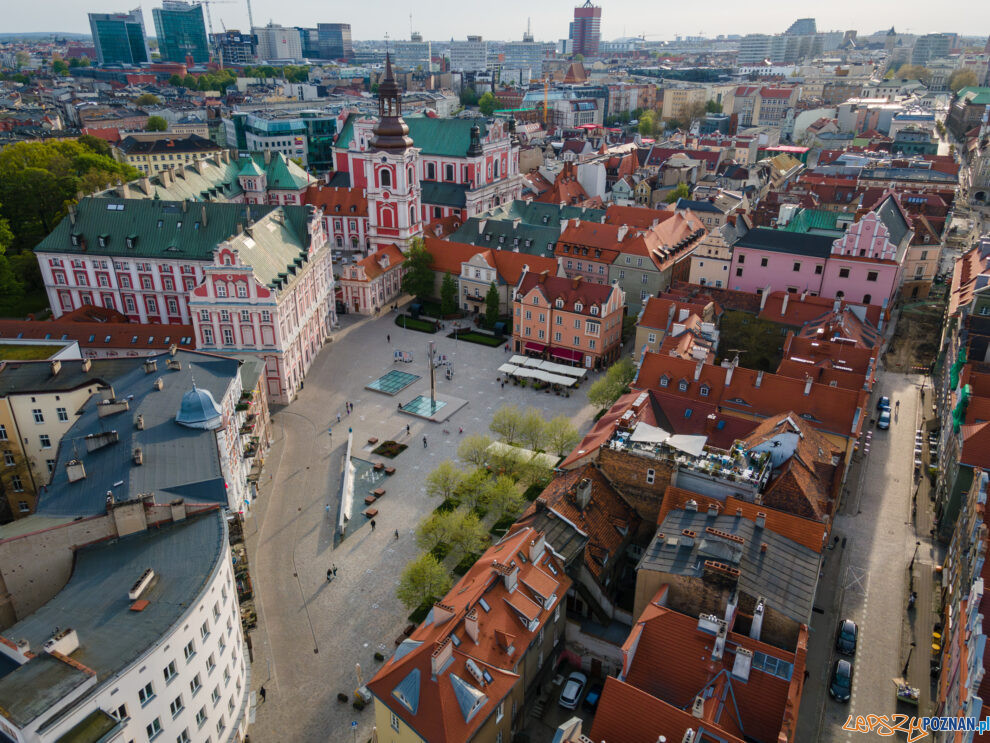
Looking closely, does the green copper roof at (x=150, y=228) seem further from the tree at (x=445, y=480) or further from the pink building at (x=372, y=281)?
the tree at (x=445, y=480)

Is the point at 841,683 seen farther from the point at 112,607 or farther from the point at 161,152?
the point at 161,152

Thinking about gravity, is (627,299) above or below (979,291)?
below

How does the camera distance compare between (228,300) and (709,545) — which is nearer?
(709,545)

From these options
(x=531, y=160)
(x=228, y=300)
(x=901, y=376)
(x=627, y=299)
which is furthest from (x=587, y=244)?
(x=531, y=160)

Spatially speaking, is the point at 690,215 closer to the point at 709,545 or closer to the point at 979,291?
the point at 979,291

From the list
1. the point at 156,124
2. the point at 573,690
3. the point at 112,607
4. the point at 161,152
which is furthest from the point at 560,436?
the point at 156,124

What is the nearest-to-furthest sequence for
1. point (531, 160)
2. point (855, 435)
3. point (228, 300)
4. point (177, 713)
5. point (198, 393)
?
point (177, 713)
point (198, 393)
point (855, 435)
point (228, 300)
point (531, 160)
